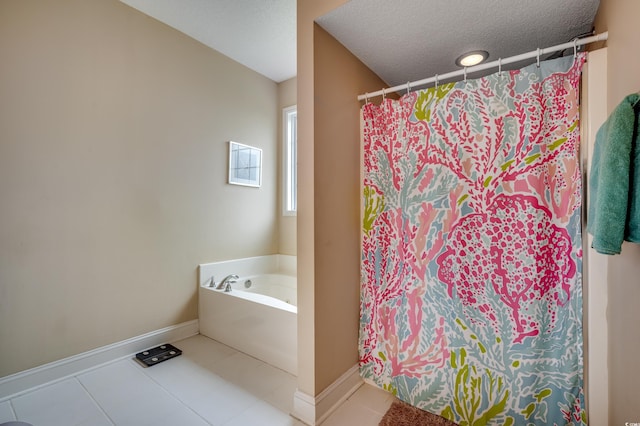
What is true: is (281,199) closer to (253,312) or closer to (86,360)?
(253,312)

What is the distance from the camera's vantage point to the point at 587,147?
124cm

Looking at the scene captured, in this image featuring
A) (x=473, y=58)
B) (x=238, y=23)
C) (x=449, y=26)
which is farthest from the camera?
(x=238, y=23)

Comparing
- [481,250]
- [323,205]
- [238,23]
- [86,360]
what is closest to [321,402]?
[323,205]

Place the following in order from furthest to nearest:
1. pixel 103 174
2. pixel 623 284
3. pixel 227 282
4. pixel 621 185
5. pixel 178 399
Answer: pixel 227 282 < pixel 103 174 < pixel 178 399 < pixel 623 284 < pixel 621 185

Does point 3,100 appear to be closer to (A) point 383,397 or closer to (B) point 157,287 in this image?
(B) point 157,287

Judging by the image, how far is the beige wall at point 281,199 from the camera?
10.6 feet

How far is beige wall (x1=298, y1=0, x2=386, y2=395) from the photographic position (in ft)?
4.96

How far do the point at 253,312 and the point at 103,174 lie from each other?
4.87 ft

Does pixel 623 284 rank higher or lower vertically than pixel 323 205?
lower

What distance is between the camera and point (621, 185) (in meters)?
0.74

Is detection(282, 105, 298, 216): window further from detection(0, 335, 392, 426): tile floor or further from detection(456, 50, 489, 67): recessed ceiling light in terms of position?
detection(456, 50, 489, 67): recessed ceiling light

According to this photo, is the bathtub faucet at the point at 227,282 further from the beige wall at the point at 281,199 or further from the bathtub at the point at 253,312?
the beige wall at the point at 281,199

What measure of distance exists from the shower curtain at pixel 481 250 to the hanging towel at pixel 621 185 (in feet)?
1.87

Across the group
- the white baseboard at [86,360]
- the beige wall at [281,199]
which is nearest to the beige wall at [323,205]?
the white baseboard at [86,360]
